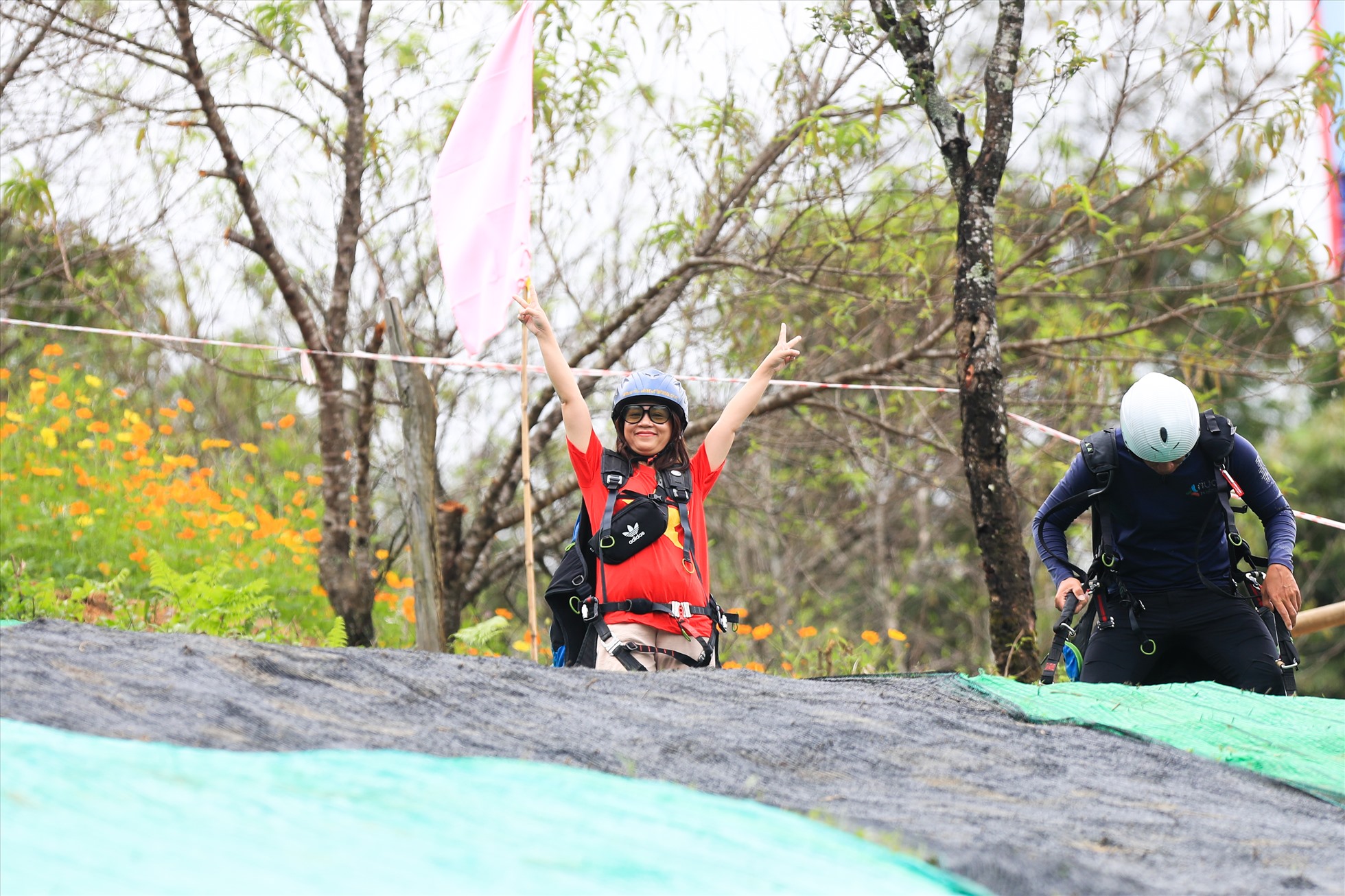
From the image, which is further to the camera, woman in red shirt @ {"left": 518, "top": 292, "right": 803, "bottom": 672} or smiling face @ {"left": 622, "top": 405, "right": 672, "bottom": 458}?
smiling face @ {"left": 622, "top": 405, "right": 672, "bottom": 458}

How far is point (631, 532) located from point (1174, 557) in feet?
7.60

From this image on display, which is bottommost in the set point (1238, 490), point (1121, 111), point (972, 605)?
point (972, 605)

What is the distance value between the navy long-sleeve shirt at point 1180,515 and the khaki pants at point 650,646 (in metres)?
1.84

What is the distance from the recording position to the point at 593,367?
8484mm

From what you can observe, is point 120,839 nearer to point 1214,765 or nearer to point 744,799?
point 744,799

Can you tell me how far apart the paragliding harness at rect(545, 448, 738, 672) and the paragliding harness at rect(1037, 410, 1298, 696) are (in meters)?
1.62

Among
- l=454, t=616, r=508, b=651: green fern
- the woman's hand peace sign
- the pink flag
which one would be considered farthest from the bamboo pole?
the pink flag

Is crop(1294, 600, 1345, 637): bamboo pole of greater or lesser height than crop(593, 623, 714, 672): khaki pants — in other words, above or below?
above

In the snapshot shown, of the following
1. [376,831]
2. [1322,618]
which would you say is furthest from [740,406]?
[1322,618]

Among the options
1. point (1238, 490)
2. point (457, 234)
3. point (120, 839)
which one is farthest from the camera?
point (457, 234)

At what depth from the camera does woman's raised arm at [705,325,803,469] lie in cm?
497

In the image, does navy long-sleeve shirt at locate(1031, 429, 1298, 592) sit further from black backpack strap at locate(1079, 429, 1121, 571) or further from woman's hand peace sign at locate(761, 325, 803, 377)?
woman's hand peace sign at locate(761, 325, 803, 377)

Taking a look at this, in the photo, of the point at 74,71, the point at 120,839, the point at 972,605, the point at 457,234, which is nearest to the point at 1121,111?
the point at 457,234

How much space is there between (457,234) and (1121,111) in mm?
4196
